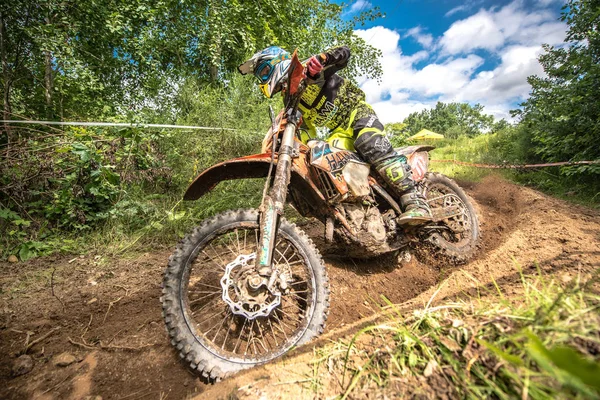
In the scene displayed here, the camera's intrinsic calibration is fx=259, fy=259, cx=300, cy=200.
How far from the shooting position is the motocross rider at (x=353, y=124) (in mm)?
2547

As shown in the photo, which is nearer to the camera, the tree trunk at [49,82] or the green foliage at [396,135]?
the tree trunk at [49,82]

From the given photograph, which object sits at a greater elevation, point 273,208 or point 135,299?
point 273,208

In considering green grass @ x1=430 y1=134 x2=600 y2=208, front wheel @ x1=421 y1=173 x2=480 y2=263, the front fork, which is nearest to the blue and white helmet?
the front fork

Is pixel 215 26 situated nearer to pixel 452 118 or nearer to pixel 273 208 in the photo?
pixel 273 208

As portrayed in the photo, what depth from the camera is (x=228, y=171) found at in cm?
214

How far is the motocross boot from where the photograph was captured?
2658 mm

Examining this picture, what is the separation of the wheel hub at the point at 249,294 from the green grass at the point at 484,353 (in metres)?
0.67

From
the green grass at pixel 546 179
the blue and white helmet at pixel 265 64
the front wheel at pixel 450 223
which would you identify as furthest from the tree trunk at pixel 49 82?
the green grass at pixel 546 179

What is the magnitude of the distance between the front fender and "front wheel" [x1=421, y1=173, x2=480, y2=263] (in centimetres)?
206

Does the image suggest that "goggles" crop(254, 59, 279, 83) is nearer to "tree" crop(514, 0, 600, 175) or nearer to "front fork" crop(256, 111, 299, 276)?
"front fork" crop(256, 111, 299, 276)

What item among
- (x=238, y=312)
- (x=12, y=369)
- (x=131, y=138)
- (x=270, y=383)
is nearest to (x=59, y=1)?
(x=131, y=138)

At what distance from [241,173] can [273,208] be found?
1.83 ft

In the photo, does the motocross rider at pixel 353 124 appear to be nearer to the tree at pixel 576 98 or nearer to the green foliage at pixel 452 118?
the tree at pixel 576 98

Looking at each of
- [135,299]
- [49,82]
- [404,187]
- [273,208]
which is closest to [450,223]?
[404,187]
